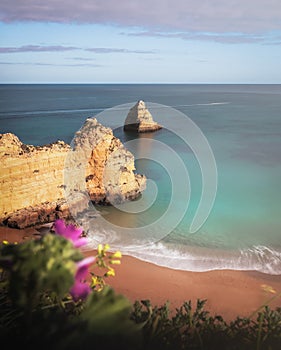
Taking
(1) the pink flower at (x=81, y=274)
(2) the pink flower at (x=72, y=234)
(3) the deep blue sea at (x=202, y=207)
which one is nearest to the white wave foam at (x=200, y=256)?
(3) the deep blue sea at (x=202, y=207)

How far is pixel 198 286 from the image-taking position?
9.62 meters

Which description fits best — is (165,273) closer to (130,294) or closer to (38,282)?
(130,294)

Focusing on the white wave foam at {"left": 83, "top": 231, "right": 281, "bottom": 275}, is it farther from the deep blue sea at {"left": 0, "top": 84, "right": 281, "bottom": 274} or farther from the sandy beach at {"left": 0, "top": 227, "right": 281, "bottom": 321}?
the sandy beach at {"left": 0, "top": 227, "right": 281, "bottom": 321}

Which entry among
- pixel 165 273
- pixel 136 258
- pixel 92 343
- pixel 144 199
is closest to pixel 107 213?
pixel 144 199

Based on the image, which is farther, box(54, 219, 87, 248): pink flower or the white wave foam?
the white wave foam

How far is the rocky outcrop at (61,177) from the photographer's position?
1220 cm

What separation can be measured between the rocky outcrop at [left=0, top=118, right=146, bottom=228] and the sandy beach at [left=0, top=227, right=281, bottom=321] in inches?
117

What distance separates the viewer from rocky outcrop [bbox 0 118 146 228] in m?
12.2

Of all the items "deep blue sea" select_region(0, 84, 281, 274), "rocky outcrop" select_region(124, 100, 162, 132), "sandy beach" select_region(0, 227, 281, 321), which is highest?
"rocky outcrop" select_region(124, 100, 162, 132)

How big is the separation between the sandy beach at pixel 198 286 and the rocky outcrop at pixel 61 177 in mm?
2971

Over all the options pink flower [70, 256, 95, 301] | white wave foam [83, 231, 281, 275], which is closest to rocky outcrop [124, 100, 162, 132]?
white wave foam [83, 231, 281, 275]

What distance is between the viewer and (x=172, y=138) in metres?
37.5

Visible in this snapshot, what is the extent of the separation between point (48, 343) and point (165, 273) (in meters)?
9.63

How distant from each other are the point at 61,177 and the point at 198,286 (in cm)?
680
